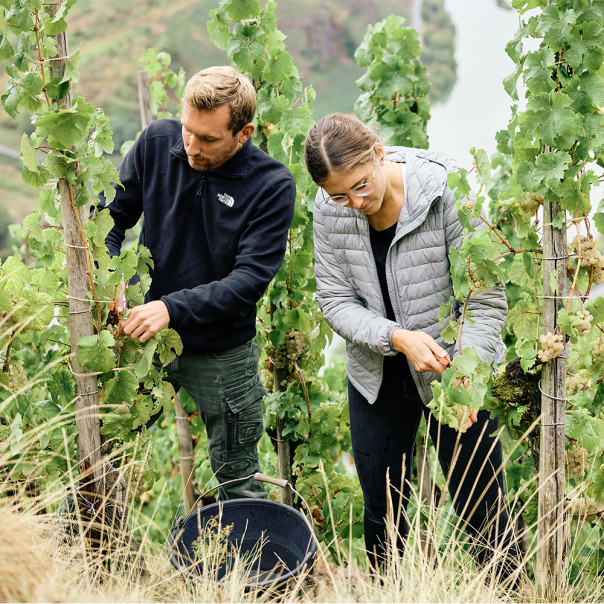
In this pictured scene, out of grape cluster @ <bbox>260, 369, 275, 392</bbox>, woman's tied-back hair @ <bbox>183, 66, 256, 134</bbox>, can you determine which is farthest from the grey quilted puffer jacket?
grape cluster @ <bbox>260, 369, 275, 392</bbox>

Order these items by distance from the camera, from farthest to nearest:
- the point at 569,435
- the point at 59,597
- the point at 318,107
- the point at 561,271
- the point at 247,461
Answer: the point at 318,107, the point at 247,461, the point at 569,435, the point at 561,271, the point at 59,597

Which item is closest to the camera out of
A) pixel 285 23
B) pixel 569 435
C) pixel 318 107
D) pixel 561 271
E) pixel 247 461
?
pixel 561 271

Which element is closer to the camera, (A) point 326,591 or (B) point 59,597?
(B) point 59,597

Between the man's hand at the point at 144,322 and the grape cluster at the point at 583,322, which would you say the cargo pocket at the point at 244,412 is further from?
the grape cluster at the point at 583,322

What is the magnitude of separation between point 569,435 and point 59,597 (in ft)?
5.11

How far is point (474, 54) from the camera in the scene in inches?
807

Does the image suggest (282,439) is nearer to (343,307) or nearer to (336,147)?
(343,307)

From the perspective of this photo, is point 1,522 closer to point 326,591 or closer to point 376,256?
point 326,591

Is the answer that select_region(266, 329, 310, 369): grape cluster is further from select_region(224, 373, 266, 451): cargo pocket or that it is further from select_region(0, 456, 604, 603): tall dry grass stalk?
select_region(0, 456, 604, 603): tall dry grass stalk

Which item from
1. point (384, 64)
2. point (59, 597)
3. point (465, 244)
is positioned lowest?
point (59, 597)

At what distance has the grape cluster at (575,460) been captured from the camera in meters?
2.16

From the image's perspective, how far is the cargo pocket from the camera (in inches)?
97.8

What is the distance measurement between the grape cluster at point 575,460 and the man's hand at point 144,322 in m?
1.38

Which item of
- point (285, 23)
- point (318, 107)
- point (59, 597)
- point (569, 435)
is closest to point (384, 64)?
point (569, 435)
